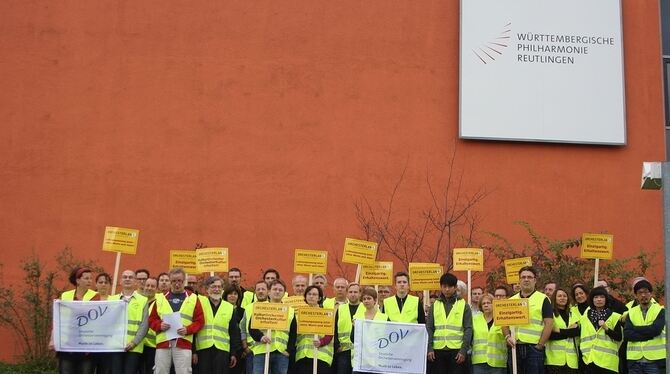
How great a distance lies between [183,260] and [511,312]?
4.88 m

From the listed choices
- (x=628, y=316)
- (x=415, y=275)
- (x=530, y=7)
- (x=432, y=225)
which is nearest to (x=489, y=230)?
(x=432, y=225)

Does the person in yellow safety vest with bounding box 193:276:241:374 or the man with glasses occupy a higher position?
the man with glasses

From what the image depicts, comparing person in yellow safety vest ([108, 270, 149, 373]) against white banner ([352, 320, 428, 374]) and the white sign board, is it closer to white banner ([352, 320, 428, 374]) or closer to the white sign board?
white banner ([352, 320, 428, 374])

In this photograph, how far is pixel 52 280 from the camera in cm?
1675

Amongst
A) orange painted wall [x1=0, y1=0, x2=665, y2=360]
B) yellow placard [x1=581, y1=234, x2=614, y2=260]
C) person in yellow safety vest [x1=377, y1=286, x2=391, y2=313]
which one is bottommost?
person in yellow safety vest [x1=377, y1=286, x2=391, y2=313]

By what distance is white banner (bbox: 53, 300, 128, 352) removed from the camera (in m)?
11.6

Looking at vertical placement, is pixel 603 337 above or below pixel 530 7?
below

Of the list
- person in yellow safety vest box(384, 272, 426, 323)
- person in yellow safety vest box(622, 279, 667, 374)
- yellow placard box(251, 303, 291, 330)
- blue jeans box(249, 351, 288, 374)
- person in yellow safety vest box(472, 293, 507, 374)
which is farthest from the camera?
blue jeans box(249, 351, 288, 374)

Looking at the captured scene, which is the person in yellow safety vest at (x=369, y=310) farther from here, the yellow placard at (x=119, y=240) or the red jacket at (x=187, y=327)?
the yellow placard at (x=119, y=240)

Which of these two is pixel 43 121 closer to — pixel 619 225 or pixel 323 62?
pixel 323 62

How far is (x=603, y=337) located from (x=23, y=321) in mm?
10048

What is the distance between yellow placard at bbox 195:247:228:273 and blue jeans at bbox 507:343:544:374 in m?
4.19

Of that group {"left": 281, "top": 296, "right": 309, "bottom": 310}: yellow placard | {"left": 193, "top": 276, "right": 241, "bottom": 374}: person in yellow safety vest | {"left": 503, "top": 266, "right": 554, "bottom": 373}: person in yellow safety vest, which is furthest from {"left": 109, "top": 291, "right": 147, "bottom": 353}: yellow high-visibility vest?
{"left": 503, "top": 266, "right": 554, "bottom": 373}: person in yellow safety vest

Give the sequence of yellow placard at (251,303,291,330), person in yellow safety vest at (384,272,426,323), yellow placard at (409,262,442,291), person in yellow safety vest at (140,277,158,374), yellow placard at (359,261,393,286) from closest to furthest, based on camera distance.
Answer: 1. yellow placard at (251,303,291,330)
2. person in yellow safety vest at (384,272,426,323)
3. person in yellow safety vest at (140,277,158,374)
4. yellow placard at (409,262,442,291)
5. yellow placard at (359,261,393,286)
